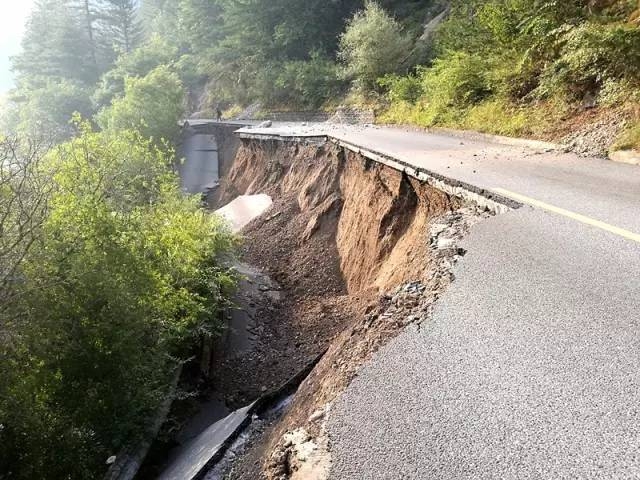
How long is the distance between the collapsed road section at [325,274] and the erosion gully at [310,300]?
29mm

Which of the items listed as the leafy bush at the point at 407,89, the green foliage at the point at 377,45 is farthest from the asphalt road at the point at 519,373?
the green foliage at the point at 377,45

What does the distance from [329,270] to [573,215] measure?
27.1 feet

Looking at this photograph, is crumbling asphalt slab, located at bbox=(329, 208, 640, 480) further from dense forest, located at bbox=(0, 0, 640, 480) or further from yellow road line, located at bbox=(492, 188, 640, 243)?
dense forest, located at bbox=(0, 0, 640, 480)

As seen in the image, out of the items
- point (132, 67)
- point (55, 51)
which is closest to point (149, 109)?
point (132, 67)

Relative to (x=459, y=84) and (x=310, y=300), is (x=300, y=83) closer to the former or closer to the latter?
(x=459, y=84)

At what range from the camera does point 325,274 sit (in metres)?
13.9

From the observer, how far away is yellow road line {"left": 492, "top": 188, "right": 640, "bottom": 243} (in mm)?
5566

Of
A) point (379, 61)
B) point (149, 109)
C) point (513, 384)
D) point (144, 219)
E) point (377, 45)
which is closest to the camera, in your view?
point (513, 384)

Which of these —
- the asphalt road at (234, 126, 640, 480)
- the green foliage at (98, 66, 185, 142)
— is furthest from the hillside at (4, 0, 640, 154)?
the asphalt road at (234, 126, 640, 480)

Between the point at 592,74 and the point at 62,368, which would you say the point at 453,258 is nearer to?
the point at 62,368

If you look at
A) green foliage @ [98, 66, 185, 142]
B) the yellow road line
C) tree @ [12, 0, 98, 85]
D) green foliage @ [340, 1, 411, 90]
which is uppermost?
tree @ [12, 0, 98, 85]

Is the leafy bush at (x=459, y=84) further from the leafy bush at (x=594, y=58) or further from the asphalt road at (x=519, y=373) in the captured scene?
the asphalt road at (x=519, y=373)

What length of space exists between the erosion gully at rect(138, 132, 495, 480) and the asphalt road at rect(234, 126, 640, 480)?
33 cm

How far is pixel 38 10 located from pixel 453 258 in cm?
7775
